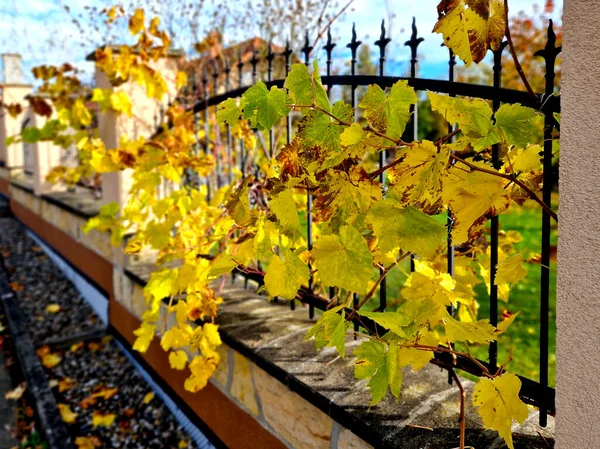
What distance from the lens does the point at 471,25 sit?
3.93 feet

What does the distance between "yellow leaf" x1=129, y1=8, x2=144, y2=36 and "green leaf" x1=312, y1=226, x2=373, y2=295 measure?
9.57 ft

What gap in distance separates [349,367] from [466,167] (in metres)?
0.96

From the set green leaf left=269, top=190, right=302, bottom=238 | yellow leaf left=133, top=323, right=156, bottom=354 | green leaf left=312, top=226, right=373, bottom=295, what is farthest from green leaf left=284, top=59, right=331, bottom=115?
yellow leaf left=133, top=323, right=156, bottom=354

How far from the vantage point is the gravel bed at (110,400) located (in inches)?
120

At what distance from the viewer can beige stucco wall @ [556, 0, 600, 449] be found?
100cm

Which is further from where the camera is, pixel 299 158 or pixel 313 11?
pixel 313 11

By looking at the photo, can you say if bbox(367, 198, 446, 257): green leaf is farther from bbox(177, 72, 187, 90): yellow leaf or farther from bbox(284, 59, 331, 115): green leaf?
bbox(177, 72, 187, 90): yellow leaf

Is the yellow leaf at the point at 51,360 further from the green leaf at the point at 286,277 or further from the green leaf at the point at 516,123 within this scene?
the green leaf at the point at 516,123

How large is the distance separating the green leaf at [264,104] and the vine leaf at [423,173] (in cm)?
34

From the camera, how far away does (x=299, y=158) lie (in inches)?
56.5

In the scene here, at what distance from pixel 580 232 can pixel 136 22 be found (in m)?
3.28

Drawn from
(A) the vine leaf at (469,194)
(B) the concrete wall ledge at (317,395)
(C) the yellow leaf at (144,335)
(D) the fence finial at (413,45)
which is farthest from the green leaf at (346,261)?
(C) the yellow leaf at (144,335)

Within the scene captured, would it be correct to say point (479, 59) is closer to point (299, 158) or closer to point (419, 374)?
point (299, 158)

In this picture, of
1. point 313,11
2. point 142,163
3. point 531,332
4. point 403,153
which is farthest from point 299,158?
point 313,11
